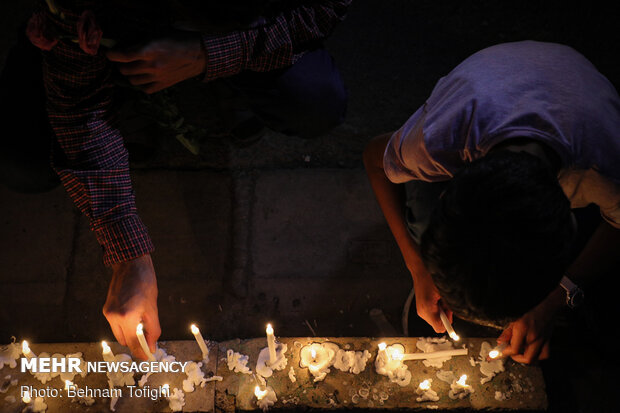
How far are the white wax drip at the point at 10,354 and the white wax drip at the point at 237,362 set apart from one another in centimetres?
93

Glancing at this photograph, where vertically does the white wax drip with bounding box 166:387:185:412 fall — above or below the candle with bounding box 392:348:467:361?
below

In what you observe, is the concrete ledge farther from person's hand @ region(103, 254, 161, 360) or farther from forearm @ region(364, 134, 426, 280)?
forearm @ region(364, 134, 426, 280)

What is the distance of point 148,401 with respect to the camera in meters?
1.83

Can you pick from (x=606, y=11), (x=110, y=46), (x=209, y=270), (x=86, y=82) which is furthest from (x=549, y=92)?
(x=606, y=11)

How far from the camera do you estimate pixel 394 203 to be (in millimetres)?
1892

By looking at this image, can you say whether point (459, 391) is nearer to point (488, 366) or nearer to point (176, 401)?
point (488, 366)

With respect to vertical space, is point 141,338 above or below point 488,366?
above

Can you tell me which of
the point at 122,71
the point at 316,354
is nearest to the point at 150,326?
the point at 316,354

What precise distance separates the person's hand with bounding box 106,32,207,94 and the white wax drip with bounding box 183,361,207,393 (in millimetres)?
1171

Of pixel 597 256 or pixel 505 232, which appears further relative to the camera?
pixel 597 256

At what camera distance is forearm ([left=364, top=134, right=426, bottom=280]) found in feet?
6.10

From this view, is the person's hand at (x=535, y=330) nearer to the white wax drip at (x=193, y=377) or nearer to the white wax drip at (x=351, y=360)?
the white wax drip at (x=351, y=360)

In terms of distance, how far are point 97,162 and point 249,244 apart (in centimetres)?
93

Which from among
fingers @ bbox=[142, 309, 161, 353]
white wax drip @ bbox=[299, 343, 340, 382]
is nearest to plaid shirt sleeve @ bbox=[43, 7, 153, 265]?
fingers @ bbox=[142, 309, 161, 353]
